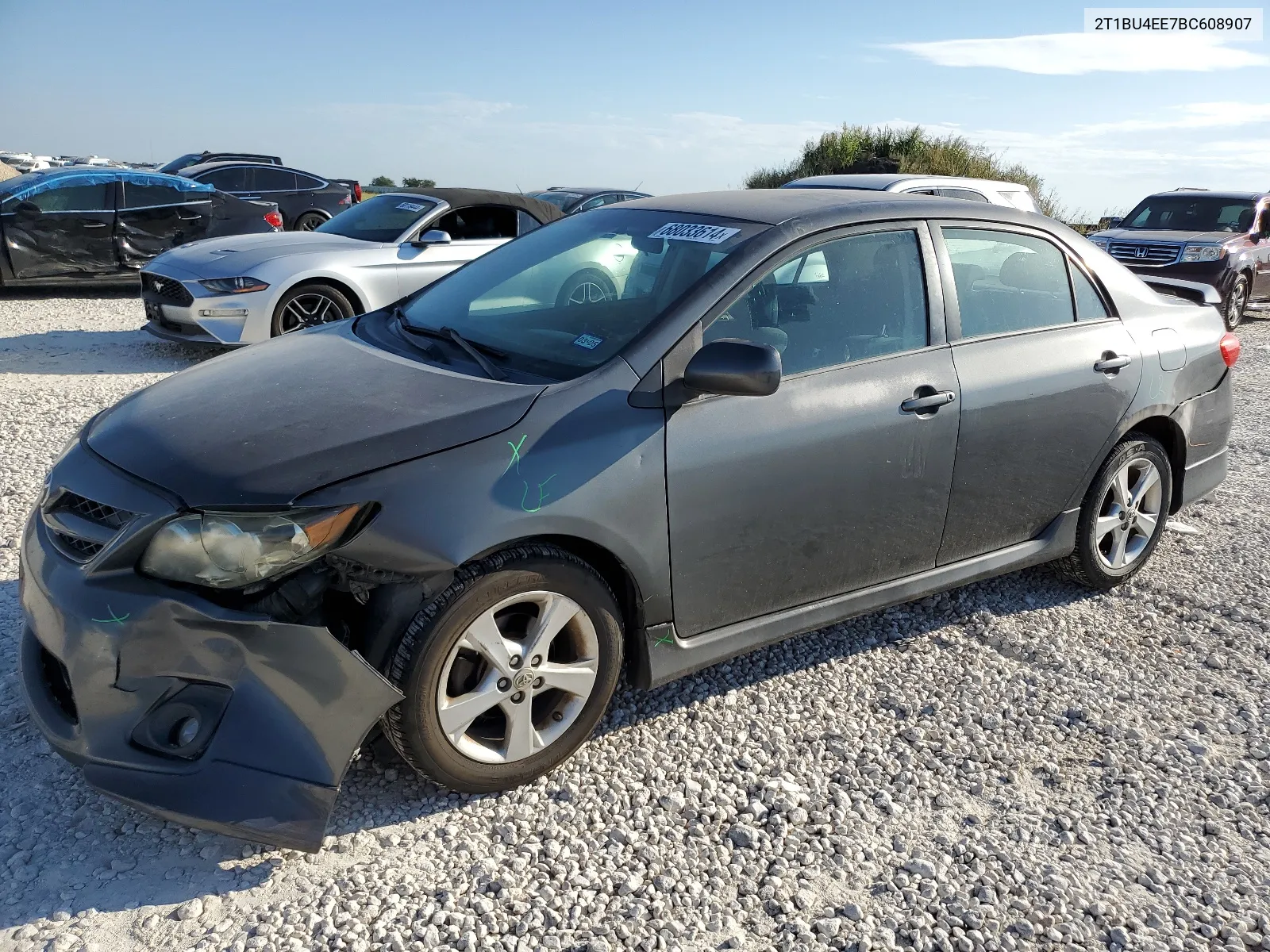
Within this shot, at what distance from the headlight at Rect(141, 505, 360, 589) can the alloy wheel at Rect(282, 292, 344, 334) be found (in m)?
5.74

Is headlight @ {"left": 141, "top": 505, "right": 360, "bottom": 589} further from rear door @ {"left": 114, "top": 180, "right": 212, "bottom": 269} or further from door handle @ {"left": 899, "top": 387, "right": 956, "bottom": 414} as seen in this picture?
rear door @ {"left": 114, "top": 180, "right": 212, "bottom": 269}

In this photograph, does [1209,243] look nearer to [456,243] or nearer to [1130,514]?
[456,243]

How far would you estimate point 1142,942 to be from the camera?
2547 millimetres

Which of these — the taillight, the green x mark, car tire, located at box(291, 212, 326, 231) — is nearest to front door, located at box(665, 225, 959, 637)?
the green x mark

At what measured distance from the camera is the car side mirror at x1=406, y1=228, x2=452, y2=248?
8492 mm

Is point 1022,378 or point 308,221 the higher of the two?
point 308,221

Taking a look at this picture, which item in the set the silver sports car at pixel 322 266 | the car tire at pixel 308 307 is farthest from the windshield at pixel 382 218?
the car tire at pixel 308 307

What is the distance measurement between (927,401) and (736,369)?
3.15ft

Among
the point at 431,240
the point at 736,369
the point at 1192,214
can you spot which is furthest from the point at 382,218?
the point at 1192,214

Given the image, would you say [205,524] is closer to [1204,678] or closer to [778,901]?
[778,901]

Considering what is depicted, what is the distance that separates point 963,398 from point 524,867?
2.21 meters

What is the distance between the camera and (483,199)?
29.9 ft

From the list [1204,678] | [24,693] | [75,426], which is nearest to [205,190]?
[75,426]

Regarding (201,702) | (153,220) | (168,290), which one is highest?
(153,220)
